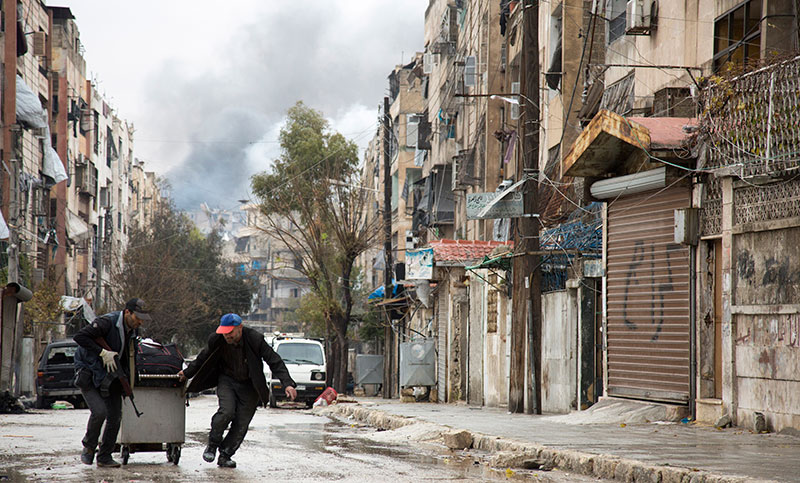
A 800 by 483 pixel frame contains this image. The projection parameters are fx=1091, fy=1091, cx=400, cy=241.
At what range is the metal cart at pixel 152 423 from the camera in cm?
1127

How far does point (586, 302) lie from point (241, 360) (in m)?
10.1

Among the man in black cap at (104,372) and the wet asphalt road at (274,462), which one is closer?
the wet asphalt road at (274,462)

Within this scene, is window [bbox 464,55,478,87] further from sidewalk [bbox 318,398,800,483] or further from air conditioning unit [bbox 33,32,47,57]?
air conditioning unit [bbox 33,32,47,57]

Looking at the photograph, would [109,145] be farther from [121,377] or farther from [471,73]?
[121,377]

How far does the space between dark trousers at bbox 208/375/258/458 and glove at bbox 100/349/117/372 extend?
1133mm

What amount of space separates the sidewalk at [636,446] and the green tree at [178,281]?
4501 centimetres

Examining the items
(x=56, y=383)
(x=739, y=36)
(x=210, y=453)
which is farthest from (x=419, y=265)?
(x=210, y=453)

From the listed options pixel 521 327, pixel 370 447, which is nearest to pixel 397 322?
pixel 521 327

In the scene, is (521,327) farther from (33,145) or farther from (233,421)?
(33,145)

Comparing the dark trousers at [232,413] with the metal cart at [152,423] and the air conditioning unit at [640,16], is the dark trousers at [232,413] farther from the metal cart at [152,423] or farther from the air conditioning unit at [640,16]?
the air conditioning unit at [640,16]

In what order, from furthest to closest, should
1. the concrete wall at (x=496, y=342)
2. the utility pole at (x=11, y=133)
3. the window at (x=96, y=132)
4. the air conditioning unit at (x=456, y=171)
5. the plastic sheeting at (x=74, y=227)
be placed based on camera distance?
1. the window at (x=96, y=132)
2. the plastic sheeting at (x=74, y=227)
3. the air conditioning unit at (x=456, y=171)
4. the utility pole at (x=11, y=133)
5. the concrete wall at (x=496, y=342)

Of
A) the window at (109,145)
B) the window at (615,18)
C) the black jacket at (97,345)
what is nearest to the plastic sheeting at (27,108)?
the window at (615,18)

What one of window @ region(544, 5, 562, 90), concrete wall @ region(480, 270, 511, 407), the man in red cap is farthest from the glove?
window @ region(544, 5, 562, 90)

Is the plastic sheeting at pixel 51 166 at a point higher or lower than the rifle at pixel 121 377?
higher
